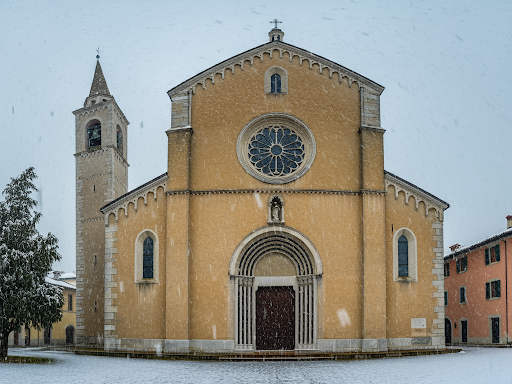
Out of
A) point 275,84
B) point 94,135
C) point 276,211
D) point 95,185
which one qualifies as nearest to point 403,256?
point 276,211

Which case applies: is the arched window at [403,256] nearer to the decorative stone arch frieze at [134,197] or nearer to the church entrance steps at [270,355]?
the church entrance steps at [270,355]

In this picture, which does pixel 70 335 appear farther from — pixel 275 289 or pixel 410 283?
pixel 410 283

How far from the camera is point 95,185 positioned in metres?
35.1

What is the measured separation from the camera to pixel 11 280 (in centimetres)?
1998

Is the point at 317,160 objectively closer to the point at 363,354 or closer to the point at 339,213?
the point at 339,213

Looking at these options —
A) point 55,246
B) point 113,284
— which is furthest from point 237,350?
point 55,246

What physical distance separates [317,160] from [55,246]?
10681 mm

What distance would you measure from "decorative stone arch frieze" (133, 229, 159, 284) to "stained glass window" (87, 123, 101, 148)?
45.3ft

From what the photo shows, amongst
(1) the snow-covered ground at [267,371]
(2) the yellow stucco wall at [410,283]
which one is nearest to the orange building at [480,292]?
(2) the yellow stucco wall at [410,283]

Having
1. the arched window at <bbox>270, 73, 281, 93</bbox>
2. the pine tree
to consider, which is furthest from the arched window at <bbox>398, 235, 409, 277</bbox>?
the pine tree

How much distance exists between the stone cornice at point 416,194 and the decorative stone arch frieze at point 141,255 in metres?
9.81

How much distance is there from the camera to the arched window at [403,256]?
2411cm

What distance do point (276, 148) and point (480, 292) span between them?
17.5 metres

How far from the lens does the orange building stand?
31625mm
